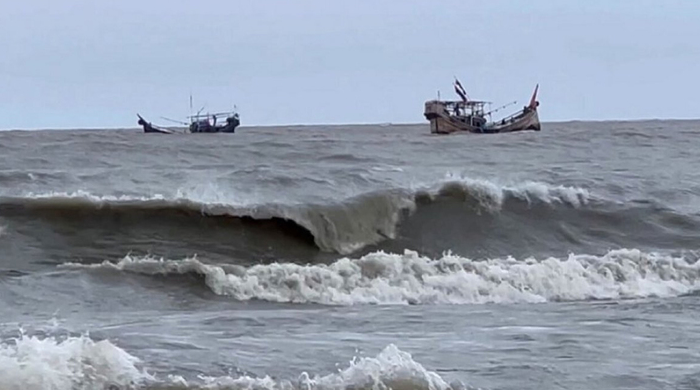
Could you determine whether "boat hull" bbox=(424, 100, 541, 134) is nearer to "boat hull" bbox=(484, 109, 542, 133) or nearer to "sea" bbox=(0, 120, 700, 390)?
"boat hull" bbox=(484, 109, 542, 133)

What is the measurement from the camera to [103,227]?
584 inches

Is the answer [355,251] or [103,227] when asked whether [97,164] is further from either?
[355,251]

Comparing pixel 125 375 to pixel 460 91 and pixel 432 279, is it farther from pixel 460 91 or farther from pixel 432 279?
pixel 460 91

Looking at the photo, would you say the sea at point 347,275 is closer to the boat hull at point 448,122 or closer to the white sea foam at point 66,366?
the white sea foam at point 66,366

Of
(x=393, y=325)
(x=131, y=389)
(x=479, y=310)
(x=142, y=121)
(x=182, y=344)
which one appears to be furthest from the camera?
(x=142, y=121)

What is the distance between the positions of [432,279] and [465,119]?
130ft

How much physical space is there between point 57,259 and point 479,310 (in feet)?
16.9

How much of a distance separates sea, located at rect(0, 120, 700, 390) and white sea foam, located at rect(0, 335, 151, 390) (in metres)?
0.01

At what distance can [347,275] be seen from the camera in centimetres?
1236

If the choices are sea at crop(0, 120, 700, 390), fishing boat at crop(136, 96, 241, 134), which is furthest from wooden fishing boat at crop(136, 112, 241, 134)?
sea at crop(0, 120, 700, 390)

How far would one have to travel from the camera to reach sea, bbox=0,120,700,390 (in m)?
7.23

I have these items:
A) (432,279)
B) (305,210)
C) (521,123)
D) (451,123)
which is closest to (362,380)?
(432,279)

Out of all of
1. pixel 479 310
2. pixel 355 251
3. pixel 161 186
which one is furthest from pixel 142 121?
pixel 479 310

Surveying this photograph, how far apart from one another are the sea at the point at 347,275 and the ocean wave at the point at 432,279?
0.03 metres
